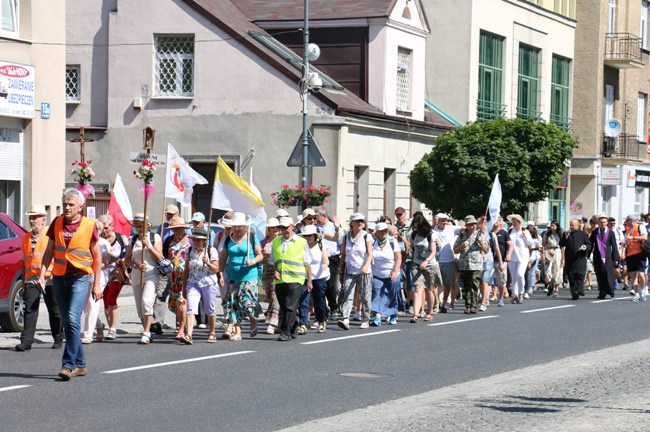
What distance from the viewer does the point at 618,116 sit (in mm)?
53344

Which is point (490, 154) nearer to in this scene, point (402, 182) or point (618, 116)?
point (402, 182)

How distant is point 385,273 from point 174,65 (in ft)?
52.2

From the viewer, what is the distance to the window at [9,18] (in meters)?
24.1

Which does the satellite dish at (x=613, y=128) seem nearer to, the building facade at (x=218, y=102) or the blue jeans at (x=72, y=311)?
the building facade at (x=218, y=102)

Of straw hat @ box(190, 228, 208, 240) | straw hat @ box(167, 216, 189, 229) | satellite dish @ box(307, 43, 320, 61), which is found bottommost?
straw hat @ box(190, 228, 208, 240)

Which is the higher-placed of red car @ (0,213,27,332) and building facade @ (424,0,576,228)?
building facade @ (424,0,576,228)

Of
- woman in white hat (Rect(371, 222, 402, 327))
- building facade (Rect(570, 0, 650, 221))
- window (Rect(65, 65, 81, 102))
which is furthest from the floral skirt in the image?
building facade (Rect(570, 0, 650, 221))

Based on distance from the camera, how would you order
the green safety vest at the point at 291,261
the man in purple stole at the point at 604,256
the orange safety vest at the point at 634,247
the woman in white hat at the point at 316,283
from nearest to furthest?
the green safety vest at the point at 291,261 → the woman in white hat at the point at 316,283 → the orange safety vest at the point at 634,247 → the man in purple stole at the point at 604,256

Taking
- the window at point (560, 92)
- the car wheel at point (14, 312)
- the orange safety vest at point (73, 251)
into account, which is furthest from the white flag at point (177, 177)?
the window at point (560, 92)

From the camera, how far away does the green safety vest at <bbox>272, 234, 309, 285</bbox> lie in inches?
675

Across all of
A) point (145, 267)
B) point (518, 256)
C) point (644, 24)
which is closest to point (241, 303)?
point (145, 267)

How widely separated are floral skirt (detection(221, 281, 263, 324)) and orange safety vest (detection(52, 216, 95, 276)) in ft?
13.9

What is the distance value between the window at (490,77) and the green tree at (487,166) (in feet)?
23.7

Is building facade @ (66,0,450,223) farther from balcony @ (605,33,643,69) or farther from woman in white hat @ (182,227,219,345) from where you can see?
balcony @ (605,33,643,69)
